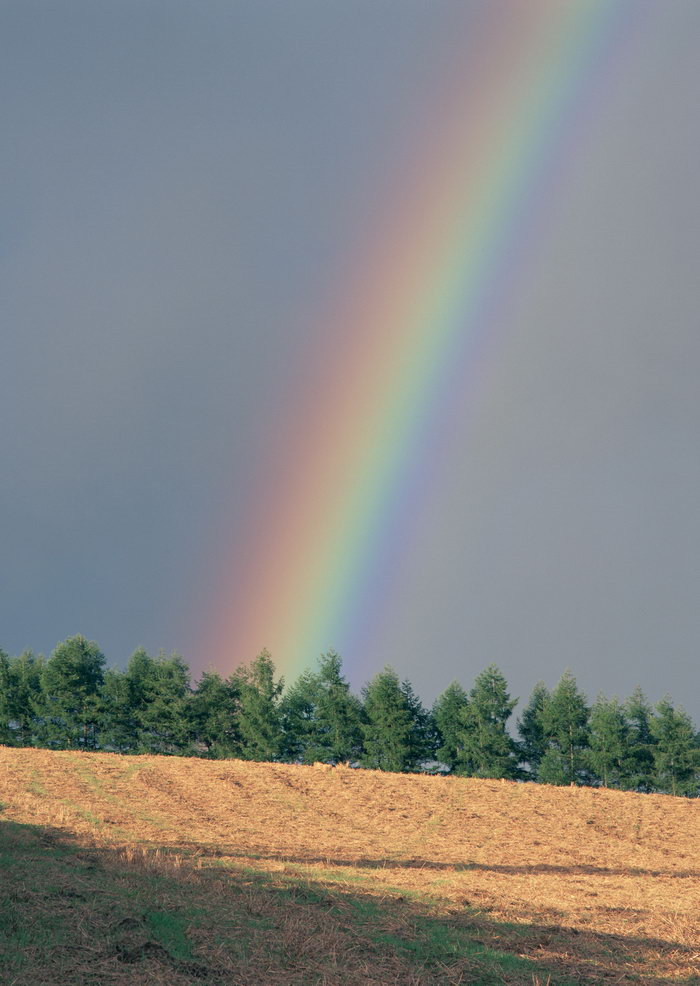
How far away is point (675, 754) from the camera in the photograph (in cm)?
7444

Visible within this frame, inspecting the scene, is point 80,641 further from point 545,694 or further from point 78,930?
point 78,930

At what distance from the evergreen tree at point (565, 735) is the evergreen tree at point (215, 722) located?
100 feet

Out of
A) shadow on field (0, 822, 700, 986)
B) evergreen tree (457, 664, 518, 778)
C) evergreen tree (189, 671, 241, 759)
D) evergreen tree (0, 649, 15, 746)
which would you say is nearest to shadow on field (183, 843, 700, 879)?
shadow on field (0, 822, 700, 986)

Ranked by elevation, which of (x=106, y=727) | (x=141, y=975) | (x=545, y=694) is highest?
(x=545, y=694)

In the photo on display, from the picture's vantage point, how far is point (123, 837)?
2369 centimetres

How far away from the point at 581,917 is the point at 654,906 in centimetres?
371

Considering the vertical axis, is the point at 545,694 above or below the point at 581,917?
above

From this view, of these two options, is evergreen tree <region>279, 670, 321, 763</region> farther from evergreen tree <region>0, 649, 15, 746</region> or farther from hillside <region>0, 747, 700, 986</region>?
hillside <region>0, 747, 700, 986</region>

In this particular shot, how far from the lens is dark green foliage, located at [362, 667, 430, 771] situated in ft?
250

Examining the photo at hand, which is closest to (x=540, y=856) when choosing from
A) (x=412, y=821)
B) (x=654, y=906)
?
(x=412, y=821)

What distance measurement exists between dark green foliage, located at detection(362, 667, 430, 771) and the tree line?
114 millimetres

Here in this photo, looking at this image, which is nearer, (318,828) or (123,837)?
(123,837)

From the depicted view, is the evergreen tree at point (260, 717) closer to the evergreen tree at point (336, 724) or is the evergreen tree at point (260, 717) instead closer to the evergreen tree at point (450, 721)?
the evergreen tree at point (336, 724)

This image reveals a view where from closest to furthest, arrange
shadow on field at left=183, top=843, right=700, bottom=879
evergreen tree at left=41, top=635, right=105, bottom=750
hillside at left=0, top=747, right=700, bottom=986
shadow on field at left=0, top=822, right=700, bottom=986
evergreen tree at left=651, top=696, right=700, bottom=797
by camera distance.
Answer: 1. shadow on field at left=0, top=822, right=700, bottom=986
2. hillside at left=0, top=747, right=700, bottom=986
3. shadow on field at left=183, top=843, right=700, bottom=879
4. evergreen tree at left=651, top=696, right=700, bottom=797
5. evergreen tree at left=41, top=635, right=105, bottom=750
